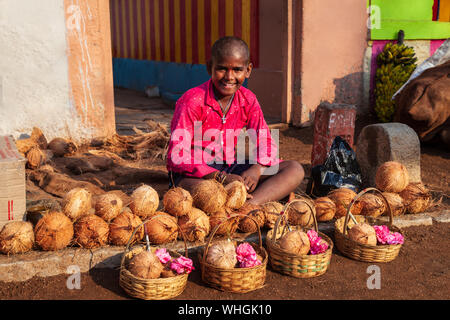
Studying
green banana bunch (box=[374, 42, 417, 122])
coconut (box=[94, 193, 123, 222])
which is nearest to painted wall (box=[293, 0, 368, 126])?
green banana bunch (box=[374, 42, 417, 122])

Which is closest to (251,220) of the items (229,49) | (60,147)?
(229,49)

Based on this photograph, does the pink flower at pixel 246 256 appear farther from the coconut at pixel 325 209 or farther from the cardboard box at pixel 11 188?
the cardboard box at pixel 11 188

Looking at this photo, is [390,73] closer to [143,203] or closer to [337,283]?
[337,283]

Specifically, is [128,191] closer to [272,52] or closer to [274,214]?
[274,214]

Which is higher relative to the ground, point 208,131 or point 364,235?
point 208,131

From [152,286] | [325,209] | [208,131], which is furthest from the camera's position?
[208,131]

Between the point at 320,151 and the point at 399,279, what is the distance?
232 cm

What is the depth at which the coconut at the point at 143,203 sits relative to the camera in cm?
339

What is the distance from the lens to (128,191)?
4695 mm

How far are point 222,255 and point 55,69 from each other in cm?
398

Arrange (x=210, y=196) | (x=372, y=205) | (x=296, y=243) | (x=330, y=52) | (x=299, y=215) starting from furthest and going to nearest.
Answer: (x=330, y=52) < (x=372, y=205) < (x=299, y=215) < (x=210, y=196) < (x=296, y=243)

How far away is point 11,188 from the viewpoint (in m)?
3.25

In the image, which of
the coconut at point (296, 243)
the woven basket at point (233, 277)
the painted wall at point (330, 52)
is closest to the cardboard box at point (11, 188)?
the woven basket at point (233, 277)
